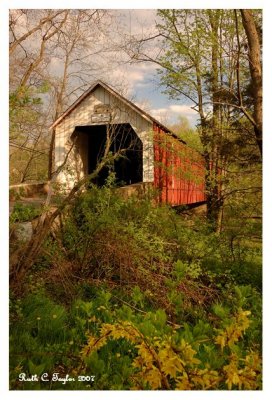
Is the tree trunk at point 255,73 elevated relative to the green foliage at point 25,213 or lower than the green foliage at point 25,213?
Result: elevated

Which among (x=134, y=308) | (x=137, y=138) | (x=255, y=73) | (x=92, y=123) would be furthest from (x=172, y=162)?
(x=134, y=308)

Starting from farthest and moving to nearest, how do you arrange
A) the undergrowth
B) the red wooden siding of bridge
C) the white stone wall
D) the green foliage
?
the white stone wall
the red wooden siding of bridge
the green foliage
the undergrowth

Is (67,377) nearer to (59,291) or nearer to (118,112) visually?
(59,291)

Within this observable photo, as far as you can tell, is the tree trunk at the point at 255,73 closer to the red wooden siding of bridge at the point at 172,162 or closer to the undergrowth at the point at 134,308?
the undergrowth at the point at 134,308

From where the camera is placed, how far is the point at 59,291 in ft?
15.0

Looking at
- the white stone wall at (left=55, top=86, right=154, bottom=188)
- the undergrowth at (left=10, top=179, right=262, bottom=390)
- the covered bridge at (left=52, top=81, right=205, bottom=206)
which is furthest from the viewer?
the white stone wall at (left=55, top=86, right=154, bottom=188)

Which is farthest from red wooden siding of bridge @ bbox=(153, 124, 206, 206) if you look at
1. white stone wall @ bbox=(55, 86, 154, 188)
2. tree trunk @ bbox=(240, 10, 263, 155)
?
tree trunk @ bbox=(240, 10, 263, 155)

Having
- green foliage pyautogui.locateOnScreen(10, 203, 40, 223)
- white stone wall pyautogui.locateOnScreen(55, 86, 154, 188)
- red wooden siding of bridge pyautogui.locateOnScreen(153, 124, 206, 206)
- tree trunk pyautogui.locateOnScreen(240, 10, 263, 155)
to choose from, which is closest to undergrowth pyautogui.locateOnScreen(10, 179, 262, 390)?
green foliage pyautogui.locateOnScreen(10, 203, 40, 223)

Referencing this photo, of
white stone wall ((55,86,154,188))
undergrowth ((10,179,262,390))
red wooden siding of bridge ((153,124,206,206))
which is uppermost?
white stone wall ((55,86,154,188))

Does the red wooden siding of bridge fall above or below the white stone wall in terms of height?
below

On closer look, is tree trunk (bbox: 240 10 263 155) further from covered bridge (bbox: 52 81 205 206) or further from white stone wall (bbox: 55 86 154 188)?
white stone wall (bbox: 55 86 154 188)

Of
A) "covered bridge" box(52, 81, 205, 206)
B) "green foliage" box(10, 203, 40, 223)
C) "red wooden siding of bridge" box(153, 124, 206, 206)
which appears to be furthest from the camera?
"covered bridge" box(52, 81, 205, 206)

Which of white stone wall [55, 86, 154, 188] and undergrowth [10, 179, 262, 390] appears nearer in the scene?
undergrowth [10, 179, 262, 390]

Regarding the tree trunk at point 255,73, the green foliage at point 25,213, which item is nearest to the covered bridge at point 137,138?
the green foliage at point 25,213
